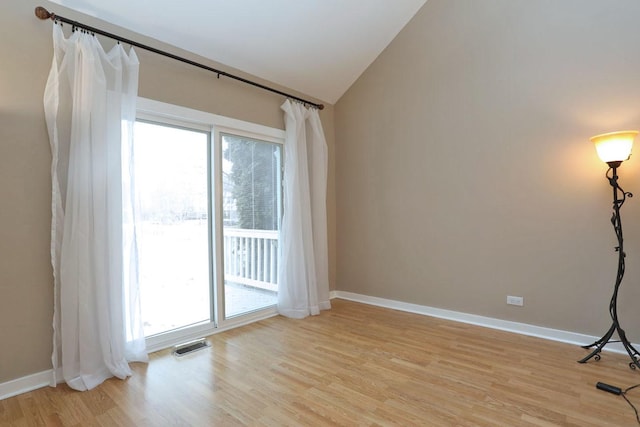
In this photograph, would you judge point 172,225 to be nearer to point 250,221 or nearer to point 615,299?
point 250,221

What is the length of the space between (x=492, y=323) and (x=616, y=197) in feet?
5.05

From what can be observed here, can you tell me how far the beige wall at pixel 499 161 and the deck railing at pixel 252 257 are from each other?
116 centimetres

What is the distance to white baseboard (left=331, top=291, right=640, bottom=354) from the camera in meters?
2.85

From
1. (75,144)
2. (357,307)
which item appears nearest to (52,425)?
(75,144)

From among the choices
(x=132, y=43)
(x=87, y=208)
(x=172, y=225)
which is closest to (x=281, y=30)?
(x=132, y=43)

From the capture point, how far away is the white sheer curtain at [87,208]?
2.22 m

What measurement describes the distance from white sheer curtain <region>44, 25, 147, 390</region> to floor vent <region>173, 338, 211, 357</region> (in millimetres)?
419

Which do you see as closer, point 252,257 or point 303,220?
point 252,257

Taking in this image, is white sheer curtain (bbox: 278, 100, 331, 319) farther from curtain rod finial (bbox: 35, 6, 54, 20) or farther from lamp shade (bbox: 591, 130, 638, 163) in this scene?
lamp shade (bbox: 591, 130, 638, 163)

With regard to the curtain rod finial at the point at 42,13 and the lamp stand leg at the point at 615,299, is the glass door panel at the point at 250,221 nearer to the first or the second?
the curtain rod finial at the point at 42,13

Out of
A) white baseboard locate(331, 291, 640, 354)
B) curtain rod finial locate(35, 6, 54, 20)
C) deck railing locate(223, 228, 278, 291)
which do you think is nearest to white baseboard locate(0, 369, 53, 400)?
deck railing locate(223, 228, 278, 291)

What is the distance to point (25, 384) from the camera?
7.05 feet

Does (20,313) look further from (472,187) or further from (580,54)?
(580,54)

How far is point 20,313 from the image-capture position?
7.05ft
